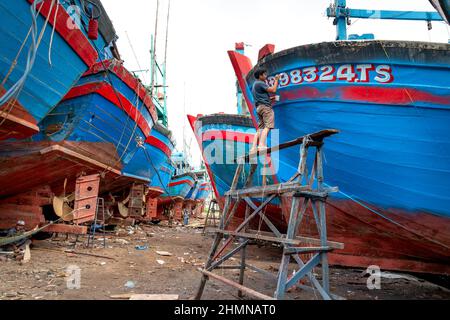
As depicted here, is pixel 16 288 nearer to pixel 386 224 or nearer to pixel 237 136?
pixel 386 224

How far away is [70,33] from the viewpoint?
181 inches

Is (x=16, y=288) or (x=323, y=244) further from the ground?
(x=323, y=244)

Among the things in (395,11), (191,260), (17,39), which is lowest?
(191,260)

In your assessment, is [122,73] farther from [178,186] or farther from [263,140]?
[178,186]

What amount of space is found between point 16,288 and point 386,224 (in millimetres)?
4692

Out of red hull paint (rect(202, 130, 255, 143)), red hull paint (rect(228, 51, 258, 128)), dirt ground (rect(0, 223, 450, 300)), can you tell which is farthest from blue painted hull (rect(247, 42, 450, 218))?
red hull paint (rect(202, 130, 255, 143))

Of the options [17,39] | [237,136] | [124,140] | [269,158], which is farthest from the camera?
[237,136]

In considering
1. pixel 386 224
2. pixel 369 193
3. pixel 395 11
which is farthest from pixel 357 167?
pixel 395 11

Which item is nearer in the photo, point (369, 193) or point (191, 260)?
point (369, 193)

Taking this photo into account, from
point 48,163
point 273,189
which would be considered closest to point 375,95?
point 273,189

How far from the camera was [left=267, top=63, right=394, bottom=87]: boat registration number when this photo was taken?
3.96 metres

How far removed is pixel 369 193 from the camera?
437 cm

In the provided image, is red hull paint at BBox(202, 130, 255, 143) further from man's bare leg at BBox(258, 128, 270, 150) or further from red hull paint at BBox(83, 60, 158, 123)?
man's bare leg at BBox(258, 128, 270, 150)

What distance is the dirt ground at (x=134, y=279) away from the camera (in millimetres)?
3748
